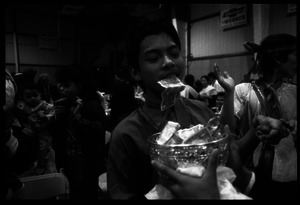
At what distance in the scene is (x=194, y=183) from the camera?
56 cm

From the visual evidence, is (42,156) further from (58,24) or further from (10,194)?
(58,24)

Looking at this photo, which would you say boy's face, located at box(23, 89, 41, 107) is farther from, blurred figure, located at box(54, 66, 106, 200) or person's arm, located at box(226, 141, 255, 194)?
person's arm, located at box(226, 141, 255, 194)

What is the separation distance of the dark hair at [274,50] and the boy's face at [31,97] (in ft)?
6.72

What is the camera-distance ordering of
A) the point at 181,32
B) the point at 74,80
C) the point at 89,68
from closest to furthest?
the point at 74,80 < the point at 89,68 < the point at 181,32

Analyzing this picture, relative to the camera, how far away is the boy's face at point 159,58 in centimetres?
86

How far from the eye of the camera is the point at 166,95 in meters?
0.83

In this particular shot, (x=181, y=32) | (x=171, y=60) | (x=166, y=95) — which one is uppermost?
(x=181, y=32)

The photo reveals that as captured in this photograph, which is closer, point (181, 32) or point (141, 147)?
point (141, 147)

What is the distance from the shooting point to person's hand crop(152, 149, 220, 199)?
55 centimetres

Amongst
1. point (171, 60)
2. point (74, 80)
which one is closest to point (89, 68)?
point (74, 80)

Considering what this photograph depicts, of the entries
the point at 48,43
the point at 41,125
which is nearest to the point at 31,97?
the point at 41,125

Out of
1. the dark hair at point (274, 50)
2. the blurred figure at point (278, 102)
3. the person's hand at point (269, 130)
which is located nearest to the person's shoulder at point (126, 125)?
the person's hand at point (269, 130)

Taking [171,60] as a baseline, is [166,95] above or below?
below

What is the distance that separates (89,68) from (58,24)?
24.3 feet
